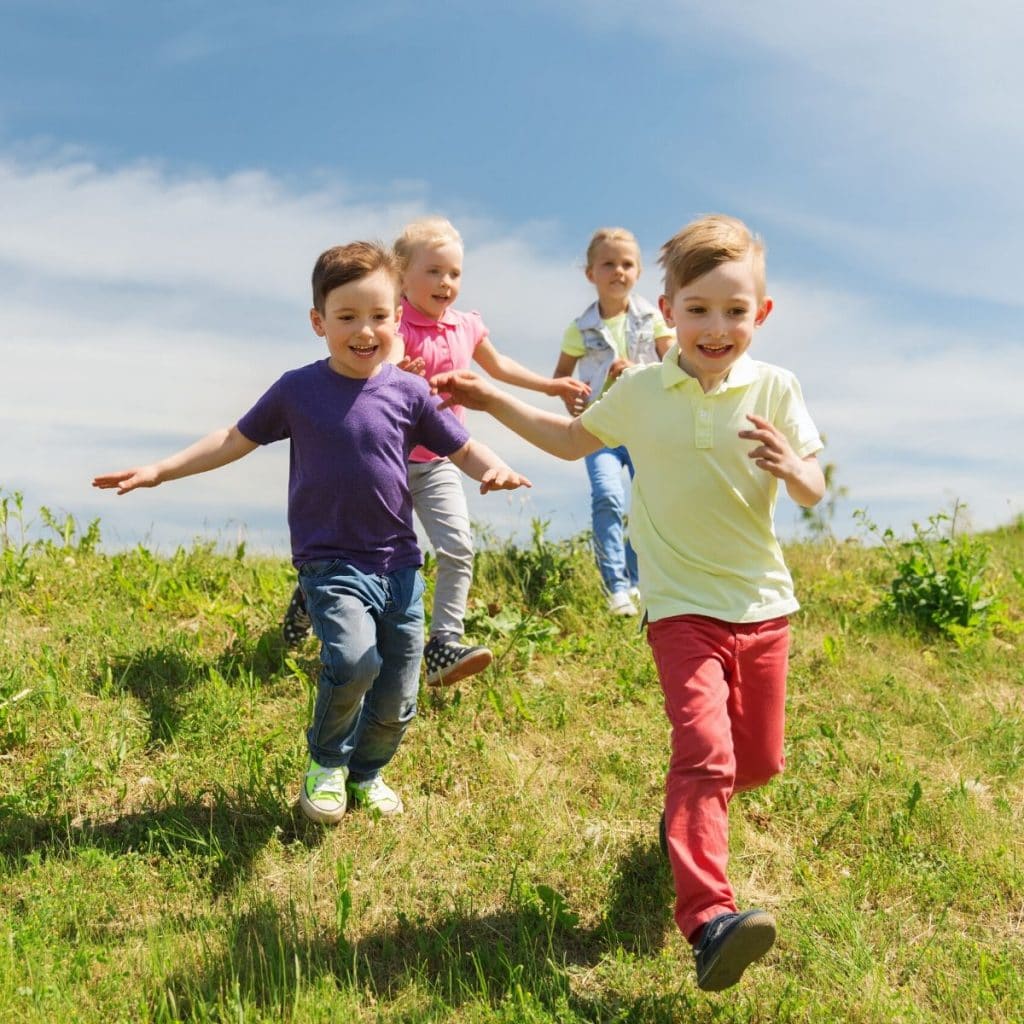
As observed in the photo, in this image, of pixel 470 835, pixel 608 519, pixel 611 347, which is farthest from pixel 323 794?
pixel 611 347

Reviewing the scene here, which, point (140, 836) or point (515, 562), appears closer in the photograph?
point (140, 836)

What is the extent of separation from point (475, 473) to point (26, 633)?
10.4ft

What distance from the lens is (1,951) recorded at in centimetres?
392

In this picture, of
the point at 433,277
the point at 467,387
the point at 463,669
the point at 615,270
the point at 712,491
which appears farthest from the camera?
the point at 615,270

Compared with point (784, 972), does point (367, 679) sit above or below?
above

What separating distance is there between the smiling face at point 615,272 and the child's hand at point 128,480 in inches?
155

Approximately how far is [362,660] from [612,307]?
13.8 ft

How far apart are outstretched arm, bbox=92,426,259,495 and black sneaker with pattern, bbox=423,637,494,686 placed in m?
1.54

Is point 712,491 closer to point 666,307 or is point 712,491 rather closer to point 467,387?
point 666,307

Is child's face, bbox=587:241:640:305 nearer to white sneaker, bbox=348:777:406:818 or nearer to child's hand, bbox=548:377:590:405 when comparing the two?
child's hand, bbox=548:377:590:405

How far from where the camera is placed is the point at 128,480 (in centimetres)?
490

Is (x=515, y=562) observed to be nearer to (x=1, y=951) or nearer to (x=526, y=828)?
(x=526, y=828)

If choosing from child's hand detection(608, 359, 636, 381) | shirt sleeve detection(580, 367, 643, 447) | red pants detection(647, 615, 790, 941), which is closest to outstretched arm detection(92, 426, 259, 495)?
shirt sleeve detection(580, 367, 643, 447)

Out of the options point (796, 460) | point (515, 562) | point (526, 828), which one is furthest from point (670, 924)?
point (515, 562)
